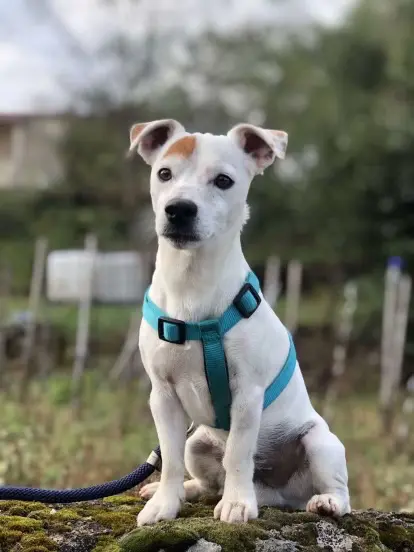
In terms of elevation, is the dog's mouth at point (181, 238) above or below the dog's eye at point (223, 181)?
below

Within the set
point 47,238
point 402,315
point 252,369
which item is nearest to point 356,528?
point 252,369

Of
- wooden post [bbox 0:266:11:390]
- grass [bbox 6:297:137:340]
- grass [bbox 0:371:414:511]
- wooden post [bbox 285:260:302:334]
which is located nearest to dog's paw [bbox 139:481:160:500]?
grass [bbox 0:371:414:511]

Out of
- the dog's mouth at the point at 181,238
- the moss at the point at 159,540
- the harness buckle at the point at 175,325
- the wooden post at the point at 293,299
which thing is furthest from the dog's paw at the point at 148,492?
the wooden post at the point at 293,299

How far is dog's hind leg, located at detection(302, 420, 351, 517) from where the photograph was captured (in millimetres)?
2412

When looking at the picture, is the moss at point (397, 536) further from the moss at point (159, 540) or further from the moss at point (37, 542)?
the moss at point (37, 542)

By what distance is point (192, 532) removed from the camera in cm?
216

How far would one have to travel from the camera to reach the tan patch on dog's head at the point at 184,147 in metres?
2.27

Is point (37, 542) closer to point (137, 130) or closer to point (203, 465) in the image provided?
point (203, 465)

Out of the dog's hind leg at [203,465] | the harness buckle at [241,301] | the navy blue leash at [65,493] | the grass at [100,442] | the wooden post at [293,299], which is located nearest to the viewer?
the harness buckle at [241,301]

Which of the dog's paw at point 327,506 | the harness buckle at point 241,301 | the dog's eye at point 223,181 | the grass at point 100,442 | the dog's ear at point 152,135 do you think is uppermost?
the dog's ear at point 152,135

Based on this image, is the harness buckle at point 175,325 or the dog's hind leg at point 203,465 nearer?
the harness buckle at point 175,325

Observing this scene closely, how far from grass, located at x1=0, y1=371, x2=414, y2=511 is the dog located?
2485 mm

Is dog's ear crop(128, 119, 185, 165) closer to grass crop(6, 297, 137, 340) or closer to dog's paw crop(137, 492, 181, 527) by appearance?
dog's paw crop(137, 492, 181, 527)

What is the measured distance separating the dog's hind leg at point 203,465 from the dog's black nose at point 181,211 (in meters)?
0.85
